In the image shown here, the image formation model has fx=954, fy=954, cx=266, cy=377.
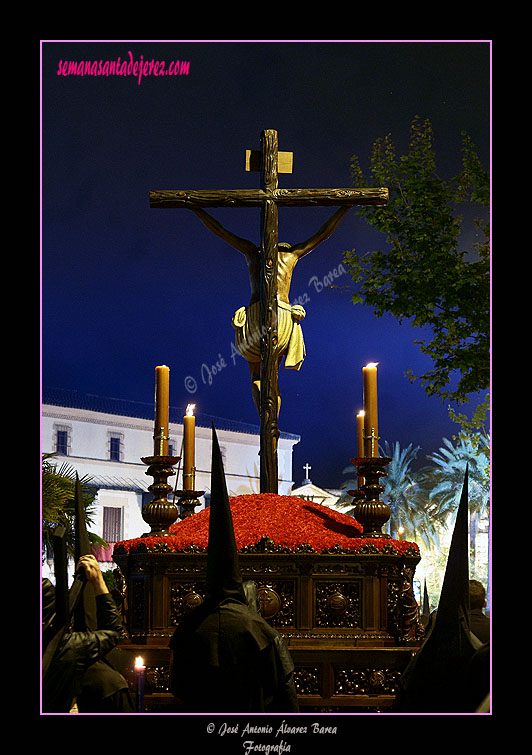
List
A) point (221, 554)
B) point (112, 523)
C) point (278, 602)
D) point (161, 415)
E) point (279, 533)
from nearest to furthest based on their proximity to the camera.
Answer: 1. point (221, 554)
2. point (278, 602)
3. point (279, 533)
4. point (161, 415)
5. point (112, 523)

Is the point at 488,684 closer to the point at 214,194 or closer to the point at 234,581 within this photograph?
the point at 234,581

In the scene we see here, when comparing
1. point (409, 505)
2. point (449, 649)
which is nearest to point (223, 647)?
point (449, 649)

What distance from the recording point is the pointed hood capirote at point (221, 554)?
4.20 m

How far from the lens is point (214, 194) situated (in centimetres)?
773

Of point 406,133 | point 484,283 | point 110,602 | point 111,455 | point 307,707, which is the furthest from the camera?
point 111,455

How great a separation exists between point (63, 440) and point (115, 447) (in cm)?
236

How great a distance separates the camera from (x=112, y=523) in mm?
36812

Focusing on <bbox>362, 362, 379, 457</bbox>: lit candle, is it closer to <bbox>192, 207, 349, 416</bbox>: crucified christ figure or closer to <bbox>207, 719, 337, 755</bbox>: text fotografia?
<bbox>192, 207, 349, 416</bbox>: crucified christ figure

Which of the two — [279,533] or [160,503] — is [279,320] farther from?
[279,533]

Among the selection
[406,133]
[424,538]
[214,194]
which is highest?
[406,133]

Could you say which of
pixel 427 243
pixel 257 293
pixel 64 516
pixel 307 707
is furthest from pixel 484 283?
pixel 307 707

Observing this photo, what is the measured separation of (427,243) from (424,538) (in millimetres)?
34997

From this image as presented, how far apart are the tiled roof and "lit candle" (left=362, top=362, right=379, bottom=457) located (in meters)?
28.5

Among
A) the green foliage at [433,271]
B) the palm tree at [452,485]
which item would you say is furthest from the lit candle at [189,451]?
the palm tree at [452,485]
